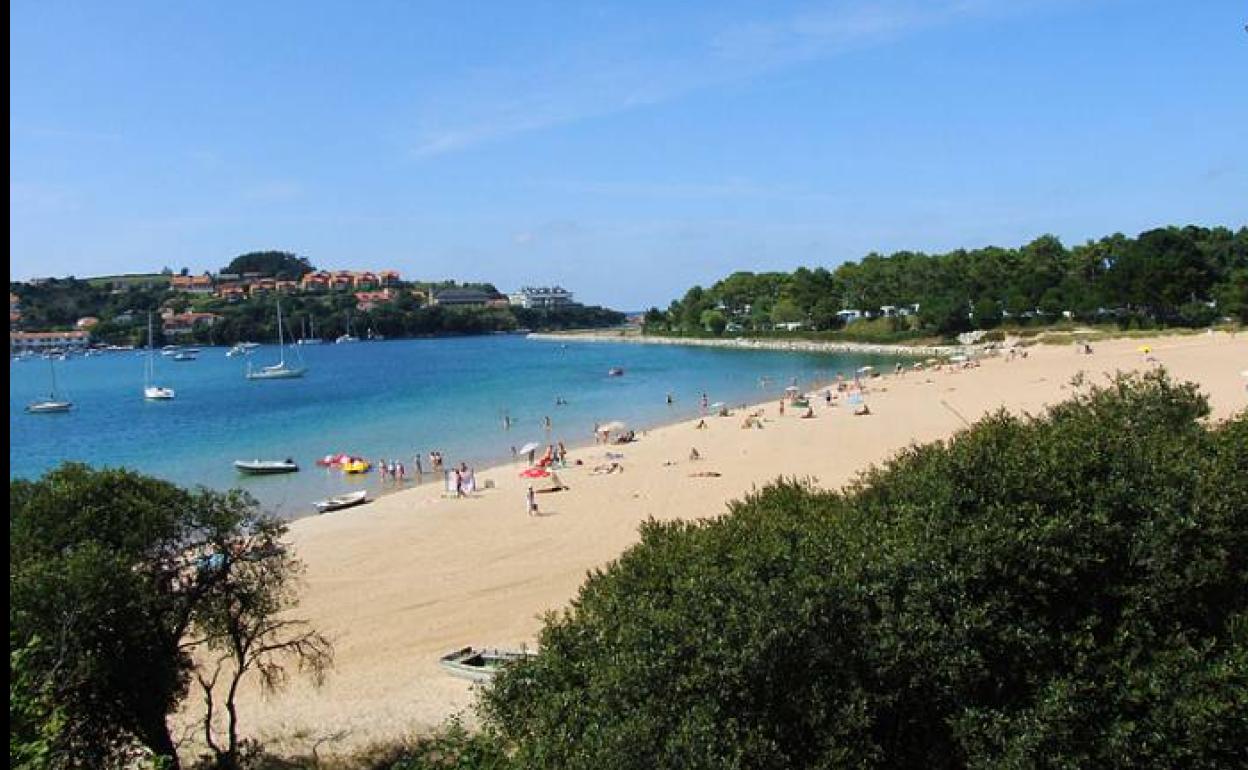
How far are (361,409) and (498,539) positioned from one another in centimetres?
4344

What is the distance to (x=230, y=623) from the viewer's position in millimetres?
11062

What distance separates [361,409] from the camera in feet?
213

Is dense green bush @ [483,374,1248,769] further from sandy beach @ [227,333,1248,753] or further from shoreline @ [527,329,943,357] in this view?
shoreline @ [527,329,943,357]

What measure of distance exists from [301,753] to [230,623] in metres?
2.41

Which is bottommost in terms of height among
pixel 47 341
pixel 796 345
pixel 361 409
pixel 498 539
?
pixel 498 539

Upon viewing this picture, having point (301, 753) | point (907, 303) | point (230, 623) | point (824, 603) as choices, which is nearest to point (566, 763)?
point (824, 603)

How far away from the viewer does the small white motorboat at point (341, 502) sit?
3109cm

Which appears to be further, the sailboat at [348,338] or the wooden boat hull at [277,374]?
the sailboat at [348,338]

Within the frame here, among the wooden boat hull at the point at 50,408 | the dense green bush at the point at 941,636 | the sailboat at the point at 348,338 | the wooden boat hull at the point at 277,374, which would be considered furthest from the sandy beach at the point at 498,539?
the sailboat at the point at 348,338

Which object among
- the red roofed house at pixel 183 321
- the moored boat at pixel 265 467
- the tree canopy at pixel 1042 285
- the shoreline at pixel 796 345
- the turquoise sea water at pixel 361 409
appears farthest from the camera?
the red roofed house at pixel 183 321

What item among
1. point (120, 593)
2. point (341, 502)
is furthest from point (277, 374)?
point (120, 593)

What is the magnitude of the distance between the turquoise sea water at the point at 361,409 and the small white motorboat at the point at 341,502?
96 cm

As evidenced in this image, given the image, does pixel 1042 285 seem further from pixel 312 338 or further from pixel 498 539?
pixel 312 338

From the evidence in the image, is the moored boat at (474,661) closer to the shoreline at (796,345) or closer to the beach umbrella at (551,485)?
the beach umbrella at (551,485)
